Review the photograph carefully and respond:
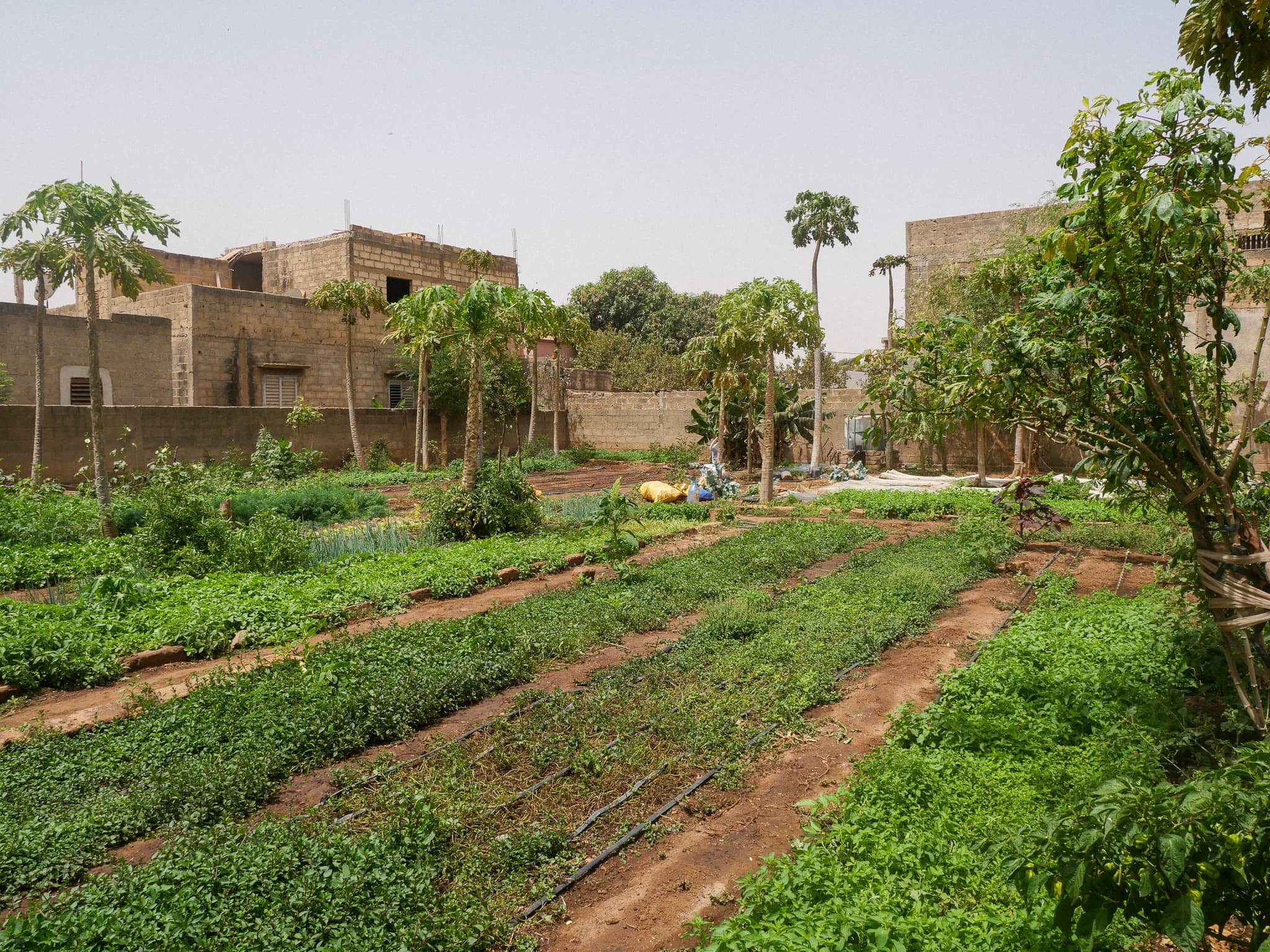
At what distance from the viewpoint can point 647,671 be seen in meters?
6.82

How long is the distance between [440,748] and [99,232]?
936cm

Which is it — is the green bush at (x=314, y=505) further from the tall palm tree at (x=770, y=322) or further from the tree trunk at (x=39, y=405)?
the tall palm tree at (x=770, y=322)

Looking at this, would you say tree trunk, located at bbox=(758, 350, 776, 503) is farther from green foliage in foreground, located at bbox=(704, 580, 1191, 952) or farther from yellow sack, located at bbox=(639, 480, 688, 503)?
green foliage in foreground, located at bbox=(704, 580, 1191, 952)

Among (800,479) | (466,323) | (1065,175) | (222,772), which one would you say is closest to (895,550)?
(466,323)

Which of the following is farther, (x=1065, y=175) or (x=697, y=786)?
(x=697, y=786)

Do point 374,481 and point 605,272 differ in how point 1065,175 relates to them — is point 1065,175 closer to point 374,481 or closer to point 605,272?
point 374,481

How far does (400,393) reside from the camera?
30219mm

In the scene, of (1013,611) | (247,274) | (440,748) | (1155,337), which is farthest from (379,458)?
(1155,337)

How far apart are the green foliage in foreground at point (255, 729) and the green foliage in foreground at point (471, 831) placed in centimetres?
54

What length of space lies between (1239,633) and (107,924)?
536cm

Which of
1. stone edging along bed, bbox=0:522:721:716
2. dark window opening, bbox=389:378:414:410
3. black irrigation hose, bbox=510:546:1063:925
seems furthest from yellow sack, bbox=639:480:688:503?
dark window opening, bbox=389:378:414:410

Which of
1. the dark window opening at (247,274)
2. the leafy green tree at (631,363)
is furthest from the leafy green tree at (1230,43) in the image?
the leafy green tree at (631,363)

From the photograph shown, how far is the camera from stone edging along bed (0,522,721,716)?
23.7 ft

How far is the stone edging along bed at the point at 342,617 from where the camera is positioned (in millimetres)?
7223
